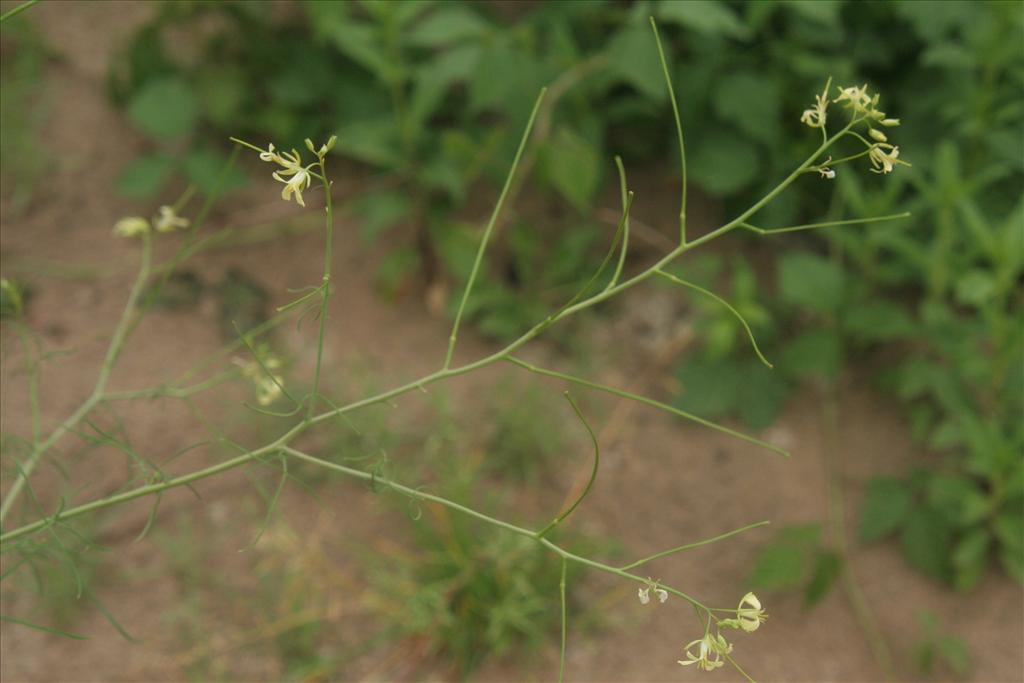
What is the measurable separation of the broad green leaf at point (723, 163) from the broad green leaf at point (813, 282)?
220 millimetres

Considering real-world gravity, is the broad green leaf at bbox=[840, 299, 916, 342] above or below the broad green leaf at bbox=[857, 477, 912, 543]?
above

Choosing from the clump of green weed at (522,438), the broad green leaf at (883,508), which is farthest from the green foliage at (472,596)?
the broad green leaf at (883,508)

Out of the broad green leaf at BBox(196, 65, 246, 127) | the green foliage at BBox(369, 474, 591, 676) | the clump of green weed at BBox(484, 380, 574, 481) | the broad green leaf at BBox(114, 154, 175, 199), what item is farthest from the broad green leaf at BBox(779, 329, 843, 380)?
the broad green leaf at BBox(114, 154, 175, 199)

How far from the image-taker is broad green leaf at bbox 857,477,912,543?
6.98ft

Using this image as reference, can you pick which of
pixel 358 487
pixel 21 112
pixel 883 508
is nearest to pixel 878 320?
pixel 883 508

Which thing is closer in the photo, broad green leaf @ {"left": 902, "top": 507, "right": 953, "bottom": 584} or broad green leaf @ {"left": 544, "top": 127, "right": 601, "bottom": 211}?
broad green leaf @ {"left": 902, "top": 507, "right": 953, "bottom": 584}

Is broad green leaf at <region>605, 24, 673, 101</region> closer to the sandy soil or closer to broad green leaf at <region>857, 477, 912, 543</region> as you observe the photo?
the sandy soil

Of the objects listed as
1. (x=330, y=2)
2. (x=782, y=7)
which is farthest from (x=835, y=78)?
(x=330, y=2)

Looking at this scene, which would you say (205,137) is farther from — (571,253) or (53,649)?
(53,649)

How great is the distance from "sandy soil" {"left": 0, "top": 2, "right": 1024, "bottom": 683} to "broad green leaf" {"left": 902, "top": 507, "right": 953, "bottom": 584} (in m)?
0.05

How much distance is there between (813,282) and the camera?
2197 millimetres

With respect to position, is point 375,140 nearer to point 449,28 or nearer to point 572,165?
point 449,28

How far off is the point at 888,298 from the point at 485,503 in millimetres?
1027

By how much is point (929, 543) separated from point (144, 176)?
1867 millimetres
